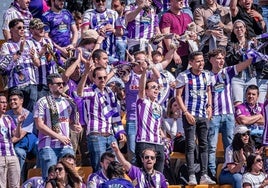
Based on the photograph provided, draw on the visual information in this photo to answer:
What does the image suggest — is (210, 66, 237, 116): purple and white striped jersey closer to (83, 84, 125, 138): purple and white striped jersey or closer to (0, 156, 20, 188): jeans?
(83, 84, 125, 138): purple and white striped jersey

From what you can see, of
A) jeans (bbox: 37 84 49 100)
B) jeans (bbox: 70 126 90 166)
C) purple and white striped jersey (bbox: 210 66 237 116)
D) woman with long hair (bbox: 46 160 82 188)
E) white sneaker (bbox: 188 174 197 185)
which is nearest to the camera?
woman with long hair (bbox: 46 160 82 188)

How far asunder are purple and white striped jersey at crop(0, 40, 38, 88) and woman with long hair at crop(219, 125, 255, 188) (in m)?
2.94

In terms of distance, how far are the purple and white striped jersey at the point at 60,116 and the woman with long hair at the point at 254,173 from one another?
2278mm

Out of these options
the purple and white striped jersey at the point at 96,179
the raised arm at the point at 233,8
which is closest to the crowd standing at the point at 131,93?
the purple and white striped jersey at the point at 96,179

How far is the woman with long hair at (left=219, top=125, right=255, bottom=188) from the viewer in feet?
58.4

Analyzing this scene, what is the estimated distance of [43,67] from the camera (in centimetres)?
1895

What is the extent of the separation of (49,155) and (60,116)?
0.55m

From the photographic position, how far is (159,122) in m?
18.0

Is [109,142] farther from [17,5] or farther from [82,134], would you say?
[17,5]

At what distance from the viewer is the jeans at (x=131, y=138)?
59.5 feet

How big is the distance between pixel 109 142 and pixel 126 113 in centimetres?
104

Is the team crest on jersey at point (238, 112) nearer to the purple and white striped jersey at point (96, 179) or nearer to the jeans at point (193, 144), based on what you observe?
the jeans at point (193, 144)

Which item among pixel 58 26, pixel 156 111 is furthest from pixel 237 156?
pixel 58 26

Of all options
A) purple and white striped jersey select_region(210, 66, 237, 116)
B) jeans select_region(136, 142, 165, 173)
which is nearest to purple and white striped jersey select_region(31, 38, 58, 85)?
jeans select_region(136, 142, 165, 173)
